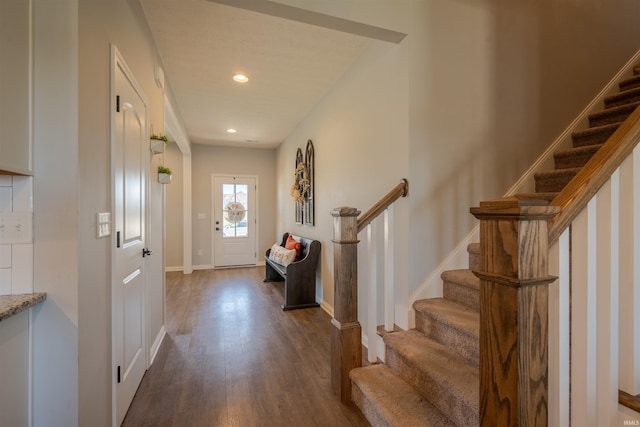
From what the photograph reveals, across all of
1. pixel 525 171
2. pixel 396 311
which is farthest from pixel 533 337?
pixel 525 171

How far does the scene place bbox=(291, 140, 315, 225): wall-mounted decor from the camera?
403 centimetres

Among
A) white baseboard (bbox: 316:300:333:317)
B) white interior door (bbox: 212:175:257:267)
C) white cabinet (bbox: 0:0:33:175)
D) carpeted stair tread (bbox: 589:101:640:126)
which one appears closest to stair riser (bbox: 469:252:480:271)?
carpeted stair tread (bbox: 589:101:640:126)

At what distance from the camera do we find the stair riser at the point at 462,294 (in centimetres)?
177

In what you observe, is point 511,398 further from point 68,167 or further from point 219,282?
point 219,282

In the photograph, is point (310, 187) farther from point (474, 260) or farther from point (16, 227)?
point (16, 227)

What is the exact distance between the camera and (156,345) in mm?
2428

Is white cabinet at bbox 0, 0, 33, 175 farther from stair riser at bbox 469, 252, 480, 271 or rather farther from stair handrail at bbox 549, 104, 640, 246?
stair riser at bbox 469, 252, 480, 271

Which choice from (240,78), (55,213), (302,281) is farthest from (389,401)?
(240,78)

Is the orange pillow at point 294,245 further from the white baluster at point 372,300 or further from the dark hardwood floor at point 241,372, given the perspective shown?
the white baluster at point 372,300

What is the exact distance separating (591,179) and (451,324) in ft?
3.54

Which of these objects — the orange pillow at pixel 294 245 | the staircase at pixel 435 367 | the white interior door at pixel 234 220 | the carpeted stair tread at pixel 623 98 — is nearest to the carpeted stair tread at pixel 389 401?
the staircase at pixel 435 367

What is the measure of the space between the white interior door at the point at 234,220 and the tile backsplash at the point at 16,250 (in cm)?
511

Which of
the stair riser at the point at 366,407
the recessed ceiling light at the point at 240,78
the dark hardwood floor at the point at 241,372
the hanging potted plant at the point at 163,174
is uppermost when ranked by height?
the recessed ceiling light at the point at 240,78

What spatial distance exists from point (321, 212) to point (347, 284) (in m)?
1.94
